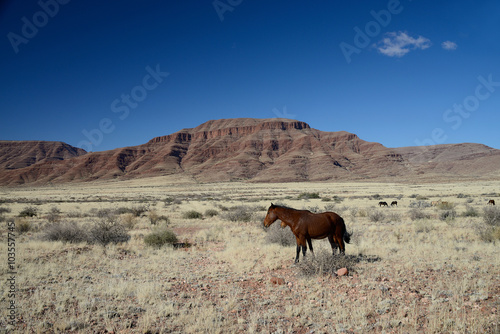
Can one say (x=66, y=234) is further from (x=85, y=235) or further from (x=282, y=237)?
(x=282, y=237)

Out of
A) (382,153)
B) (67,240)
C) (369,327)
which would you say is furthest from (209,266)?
(382,153)

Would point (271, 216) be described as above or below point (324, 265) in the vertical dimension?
above

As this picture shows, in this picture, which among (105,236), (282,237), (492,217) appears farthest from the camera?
(492,217)

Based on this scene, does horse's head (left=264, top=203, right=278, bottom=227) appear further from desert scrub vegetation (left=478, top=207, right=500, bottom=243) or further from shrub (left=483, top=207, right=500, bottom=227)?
shrub (left=483, top=207, right=500, bottom=227)

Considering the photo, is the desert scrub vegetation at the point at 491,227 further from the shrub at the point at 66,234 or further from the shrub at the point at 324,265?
the shrub at the point at 66,234

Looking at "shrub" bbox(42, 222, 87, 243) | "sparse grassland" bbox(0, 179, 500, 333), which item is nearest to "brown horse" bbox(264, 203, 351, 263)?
"sparse grassland" bbox(0, 179, 500, 333)

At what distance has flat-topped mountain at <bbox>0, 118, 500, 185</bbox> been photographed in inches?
5453

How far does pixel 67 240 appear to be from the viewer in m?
11.2

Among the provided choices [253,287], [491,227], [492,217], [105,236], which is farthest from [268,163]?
[253,287]

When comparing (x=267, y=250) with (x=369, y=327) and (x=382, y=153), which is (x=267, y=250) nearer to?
(x=369, y=327)

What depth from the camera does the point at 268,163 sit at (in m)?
156

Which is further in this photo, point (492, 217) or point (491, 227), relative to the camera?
point (492, 217)

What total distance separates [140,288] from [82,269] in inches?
114

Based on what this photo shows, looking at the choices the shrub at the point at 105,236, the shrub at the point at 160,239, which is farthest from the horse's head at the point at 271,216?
the shrub at the point at 105,236
